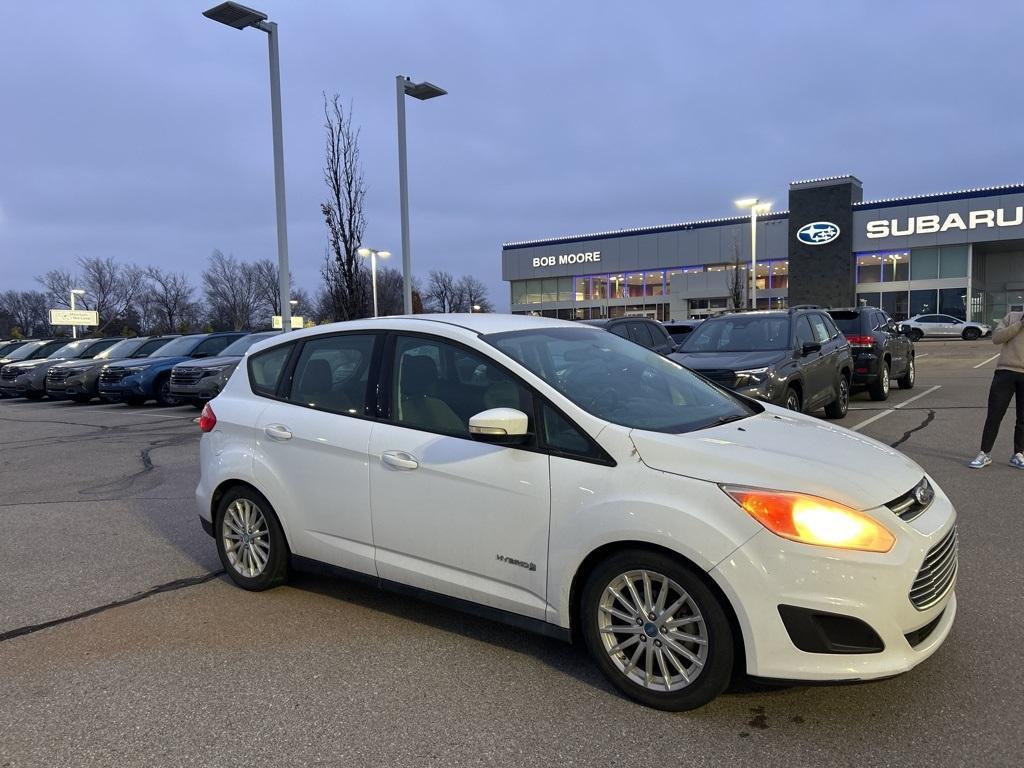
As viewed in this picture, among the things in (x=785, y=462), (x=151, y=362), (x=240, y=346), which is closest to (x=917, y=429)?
(x=785, y=462)

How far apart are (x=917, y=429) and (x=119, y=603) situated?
9.69 metres

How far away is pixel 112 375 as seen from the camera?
17.6 meters

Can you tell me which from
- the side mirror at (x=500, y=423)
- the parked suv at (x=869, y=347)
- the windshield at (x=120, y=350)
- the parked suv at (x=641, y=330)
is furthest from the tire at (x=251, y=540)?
the windshield at (x=120, y=350)

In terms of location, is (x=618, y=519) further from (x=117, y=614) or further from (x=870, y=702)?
(x=117, y=614)

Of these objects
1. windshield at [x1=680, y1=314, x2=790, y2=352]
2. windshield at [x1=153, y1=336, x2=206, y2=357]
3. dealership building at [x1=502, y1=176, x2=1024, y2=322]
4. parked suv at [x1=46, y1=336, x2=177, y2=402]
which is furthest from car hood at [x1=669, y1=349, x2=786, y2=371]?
dealership building at [x1=502, y1=176, x2=1024, y2=322]

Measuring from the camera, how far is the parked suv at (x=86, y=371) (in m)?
18.7

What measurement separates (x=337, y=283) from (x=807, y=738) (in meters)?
15.4

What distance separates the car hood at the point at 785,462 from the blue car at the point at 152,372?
48.1 feet

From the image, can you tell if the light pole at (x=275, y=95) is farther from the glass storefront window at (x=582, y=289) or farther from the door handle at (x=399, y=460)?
the glass storefront window at (x=582, y=289)

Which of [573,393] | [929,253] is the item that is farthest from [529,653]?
[929,253]

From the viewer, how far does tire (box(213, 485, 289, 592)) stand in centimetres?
452

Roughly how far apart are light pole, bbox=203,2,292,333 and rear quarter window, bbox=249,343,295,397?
9285 mm

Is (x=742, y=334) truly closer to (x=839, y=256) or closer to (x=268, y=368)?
(x=268, y=368)

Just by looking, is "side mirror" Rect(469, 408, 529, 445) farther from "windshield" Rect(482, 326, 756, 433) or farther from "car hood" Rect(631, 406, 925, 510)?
"car hood" Rect(631, 406, 925, 510)
